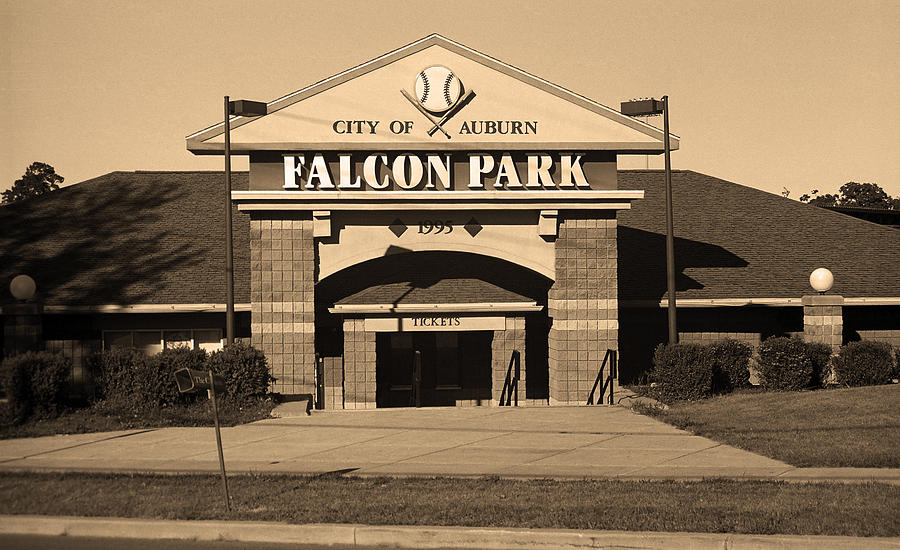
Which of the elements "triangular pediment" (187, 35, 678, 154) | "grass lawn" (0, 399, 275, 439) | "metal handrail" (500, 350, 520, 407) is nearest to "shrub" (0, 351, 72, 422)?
"grass lawn" (0, 399, 275, 439)

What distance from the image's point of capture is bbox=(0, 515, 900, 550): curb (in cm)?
1080

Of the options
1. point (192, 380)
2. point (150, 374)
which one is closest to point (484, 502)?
point (192, 380)

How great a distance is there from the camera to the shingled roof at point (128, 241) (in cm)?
2767

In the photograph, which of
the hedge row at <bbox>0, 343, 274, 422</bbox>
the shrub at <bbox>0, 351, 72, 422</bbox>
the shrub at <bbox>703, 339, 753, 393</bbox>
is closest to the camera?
the shrub at <bbox>0, 351, 72, 422</bbox>

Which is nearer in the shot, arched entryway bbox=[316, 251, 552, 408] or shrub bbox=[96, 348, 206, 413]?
shrub bbox=[96, 348, 206, 413]

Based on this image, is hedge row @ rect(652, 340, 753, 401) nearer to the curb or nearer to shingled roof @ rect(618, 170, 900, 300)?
shingled roof @ rect(618, 170, 900, 300)

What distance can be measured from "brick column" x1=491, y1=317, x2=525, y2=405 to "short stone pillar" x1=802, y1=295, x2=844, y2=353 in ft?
26.2

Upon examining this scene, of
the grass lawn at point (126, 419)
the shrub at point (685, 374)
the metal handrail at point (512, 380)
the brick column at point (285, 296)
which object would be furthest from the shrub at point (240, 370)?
the shrub at point (685, 374)

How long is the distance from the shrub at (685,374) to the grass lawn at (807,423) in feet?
1.11

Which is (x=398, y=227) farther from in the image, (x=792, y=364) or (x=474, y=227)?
(x=792, y=364)

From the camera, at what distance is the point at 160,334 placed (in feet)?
93.2

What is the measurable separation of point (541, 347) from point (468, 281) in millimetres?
4116

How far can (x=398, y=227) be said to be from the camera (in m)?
26.2

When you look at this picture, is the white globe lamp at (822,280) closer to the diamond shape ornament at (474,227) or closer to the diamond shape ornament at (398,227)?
the diamond shape ornament at (474,227)
